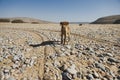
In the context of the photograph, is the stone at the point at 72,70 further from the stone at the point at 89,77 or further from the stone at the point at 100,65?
the stone at the point at 100,65

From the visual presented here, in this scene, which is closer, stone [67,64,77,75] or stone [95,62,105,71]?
stone [67,64,77,75]

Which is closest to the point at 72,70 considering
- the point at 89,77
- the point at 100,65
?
the point at 89,77

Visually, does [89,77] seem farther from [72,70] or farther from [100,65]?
[100,65]

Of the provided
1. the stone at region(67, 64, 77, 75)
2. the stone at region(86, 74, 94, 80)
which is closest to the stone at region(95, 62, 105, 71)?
the stone at region(86, 74, 94, 80)

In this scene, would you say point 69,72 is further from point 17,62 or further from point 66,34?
point 66,34

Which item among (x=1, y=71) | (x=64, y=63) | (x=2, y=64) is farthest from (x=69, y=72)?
(x=2, y=64)

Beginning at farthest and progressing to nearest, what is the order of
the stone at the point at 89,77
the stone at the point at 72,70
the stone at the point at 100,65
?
the stone at the point at 100,65, the stone at the point at 72,70, the stone at the point at 89,77

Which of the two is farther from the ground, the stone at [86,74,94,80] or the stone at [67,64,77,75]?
the stone at [67,64,77,75]

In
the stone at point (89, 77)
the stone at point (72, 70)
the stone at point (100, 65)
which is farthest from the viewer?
the stone at point (100, 65)

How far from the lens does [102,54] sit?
10.9 m

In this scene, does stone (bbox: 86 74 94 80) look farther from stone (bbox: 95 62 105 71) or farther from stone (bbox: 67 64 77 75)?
stone (bbox: 95 62 105 71)

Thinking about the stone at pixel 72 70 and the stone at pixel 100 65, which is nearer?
the stone at pixel 72 70

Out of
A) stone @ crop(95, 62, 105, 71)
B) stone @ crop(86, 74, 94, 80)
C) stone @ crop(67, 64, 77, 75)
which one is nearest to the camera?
stone @ crop(86, 74, 94, 80)

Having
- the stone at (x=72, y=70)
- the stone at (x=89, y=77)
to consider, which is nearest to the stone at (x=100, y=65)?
the stone at (x=89, y=77)
